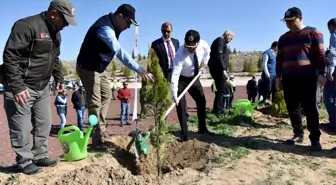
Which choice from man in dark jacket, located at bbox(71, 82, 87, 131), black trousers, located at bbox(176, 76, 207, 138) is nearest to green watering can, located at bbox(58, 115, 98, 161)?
black trousers, located at bbox(176, 76, 207, 138)

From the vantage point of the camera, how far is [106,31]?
14.7 feet

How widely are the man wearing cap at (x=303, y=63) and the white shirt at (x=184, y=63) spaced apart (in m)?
1.25

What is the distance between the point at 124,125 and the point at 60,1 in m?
7.52

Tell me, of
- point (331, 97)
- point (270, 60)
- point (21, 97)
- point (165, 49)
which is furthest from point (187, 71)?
point (270, 60)

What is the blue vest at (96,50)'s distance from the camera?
4.62 metres

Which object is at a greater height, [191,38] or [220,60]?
[191,38]

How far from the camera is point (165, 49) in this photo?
6668 millimetres

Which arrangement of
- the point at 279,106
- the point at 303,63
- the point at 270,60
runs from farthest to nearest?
1. the point at 270,60
2. the point at 279,106
3. the point at 303,63

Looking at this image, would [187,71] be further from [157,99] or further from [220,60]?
[220,60]

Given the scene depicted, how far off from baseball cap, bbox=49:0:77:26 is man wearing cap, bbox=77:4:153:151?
2.13 feet

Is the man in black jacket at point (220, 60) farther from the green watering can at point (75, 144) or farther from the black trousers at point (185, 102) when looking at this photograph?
the green watering can at point (75, 144)

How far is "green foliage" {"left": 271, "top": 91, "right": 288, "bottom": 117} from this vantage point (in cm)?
862

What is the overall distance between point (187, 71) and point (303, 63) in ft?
5.69

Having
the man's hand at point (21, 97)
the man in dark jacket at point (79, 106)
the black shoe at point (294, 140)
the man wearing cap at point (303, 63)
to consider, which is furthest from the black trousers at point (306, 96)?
the man in dark jacket at point (79, 106)
